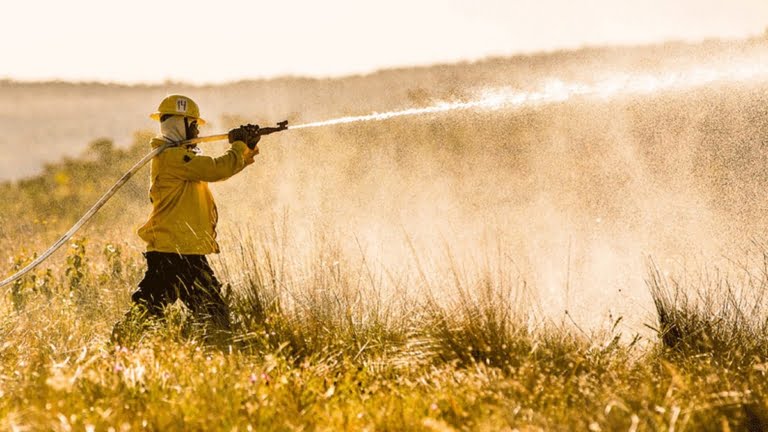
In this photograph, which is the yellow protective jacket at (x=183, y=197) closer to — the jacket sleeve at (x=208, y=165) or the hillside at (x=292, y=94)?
the jacket sleeve at (x=208, y=165)

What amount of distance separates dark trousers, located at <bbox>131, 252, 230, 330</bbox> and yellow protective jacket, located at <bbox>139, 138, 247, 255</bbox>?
0.07 m

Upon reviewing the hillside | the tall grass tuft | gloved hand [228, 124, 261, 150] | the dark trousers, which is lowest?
the tall grass tuft

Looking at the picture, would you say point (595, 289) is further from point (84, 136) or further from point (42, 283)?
point (84, 136)

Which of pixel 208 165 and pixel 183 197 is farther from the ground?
pixel 208 165

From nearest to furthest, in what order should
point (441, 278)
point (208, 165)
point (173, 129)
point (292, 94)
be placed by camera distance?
point (208, 165)
point (173, 129)
point (441, 278)
point (292, 94)

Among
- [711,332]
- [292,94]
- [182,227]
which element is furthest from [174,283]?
[292,94]

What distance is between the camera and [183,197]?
536cm

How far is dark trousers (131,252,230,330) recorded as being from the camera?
5281mm

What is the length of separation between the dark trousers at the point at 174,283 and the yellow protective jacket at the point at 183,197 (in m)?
0.07

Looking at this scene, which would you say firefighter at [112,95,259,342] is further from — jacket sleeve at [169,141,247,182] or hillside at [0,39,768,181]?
hillside at [0,39,768,181]

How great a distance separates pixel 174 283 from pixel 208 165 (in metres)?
0.82

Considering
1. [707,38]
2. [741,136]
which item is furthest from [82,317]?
[707,38]

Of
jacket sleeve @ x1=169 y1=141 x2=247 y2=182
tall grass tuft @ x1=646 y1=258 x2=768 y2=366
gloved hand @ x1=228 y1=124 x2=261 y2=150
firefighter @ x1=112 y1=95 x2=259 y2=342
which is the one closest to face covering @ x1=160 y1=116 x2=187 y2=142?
firefighter @ x1=112 y1=95 x2=259 y2=342

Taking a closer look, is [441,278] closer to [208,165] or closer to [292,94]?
[208,165]
